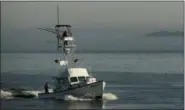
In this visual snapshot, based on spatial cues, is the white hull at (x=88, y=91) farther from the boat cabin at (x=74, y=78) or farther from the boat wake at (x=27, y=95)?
the boat cabin at (x=74, y=78)

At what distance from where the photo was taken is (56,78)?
107 feet

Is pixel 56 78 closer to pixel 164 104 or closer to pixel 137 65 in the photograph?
pixel 164 104

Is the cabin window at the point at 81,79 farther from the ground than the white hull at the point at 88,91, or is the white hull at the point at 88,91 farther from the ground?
the cabin window at the point at 81,79

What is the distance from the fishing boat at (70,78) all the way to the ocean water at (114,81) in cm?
40

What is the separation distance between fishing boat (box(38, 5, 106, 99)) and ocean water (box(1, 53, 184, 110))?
0.40 m

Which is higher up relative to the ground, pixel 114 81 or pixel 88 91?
pixel 114 81

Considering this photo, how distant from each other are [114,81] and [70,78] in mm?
12190

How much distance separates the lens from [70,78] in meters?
31.9

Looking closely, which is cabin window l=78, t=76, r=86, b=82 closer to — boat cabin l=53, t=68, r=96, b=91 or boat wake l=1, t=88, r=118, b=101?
boat cabin l=53, t=68, r=96, b=91

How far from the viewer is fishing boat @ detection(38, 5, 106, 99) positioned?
31.2 meters

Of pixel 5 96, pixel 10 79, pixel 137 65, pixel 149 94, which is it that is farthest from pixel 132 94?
pixel 137 65

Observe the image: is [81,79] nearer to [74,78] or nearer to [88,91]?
[74,78]

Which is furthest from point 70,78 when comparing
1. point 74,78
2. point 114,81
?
point 114,81

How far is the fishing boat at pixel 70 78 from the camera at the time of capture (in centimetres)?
3119
